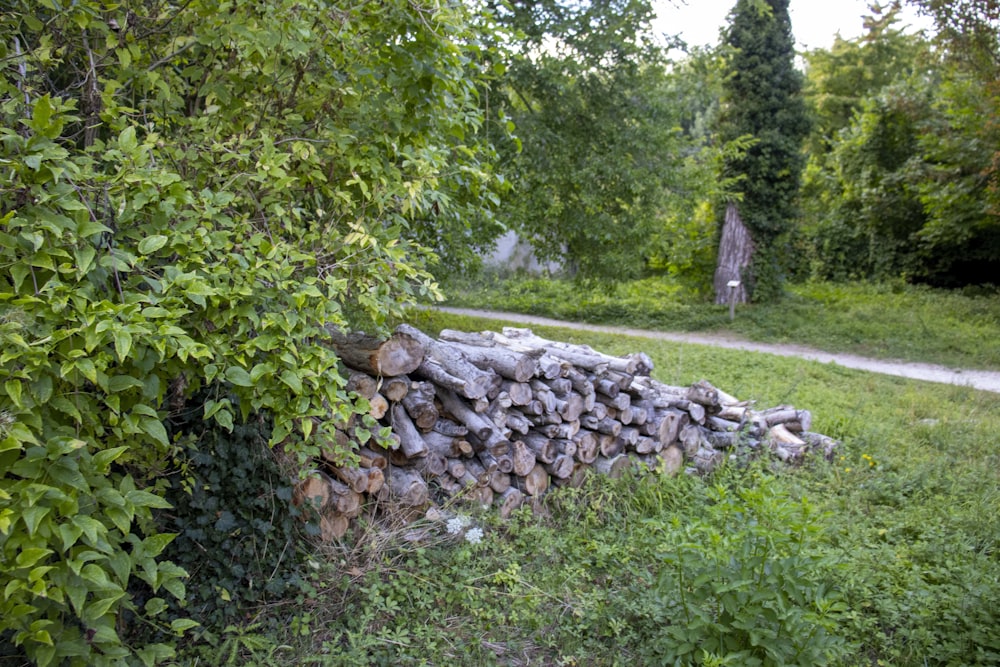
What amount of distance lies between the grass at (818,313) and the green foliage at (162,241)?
6.67 metres

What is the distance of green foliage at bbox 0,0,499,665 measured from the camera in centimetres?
206

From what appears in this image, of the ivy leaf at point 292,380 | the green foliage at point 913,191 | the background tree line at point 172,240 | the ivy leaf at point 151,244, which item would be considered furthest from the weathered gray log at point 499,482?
the green foliage at point 913,191

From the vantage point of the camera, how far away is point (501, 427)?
15.6 ft

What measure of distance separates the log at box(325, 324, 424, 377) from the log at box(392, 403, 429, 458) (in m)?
0.26

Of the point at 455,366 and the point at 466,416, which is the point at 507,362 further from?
the point at 466,416

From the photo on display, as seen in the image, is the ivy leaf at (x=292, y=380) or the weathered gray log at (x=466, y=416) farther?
the weathered gray log at (x=466, y=416)

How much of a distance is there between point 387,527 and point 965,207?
52.4ft

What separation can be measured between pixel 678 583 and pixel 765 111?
13545 millimetres

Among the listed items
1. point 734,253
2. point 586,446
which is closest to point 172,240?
point 586,446

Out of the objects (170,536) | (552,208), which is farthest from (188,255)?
(552,208)

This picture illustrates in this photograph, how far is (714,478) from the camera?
5531mm

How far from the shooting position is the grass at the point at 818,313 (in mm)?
12227

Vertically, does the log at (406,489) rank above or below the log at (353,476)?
below

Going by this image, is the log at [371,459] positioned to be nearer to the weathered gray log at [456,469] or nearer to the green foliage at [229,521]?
the weathered gray log at [456,469]
